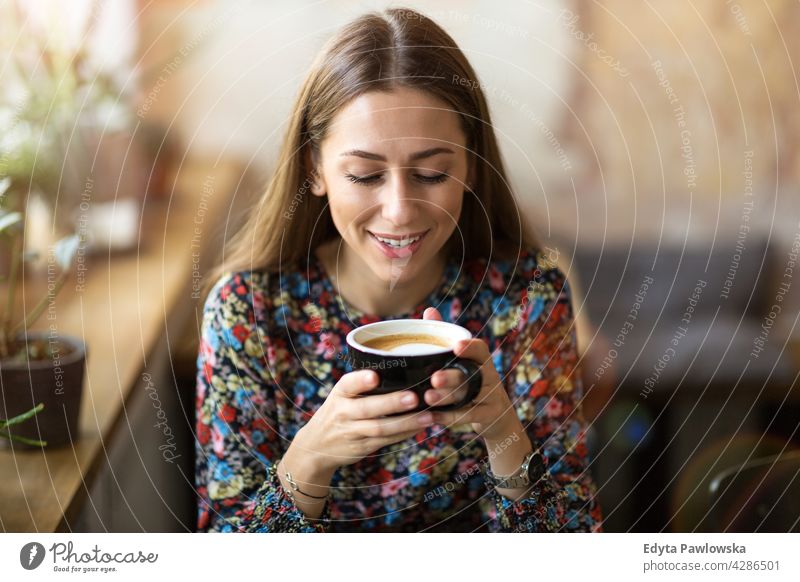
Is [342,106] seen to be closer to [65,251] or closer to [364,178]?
[364,178]

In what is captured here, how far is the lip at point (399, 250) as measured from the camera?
60 cm

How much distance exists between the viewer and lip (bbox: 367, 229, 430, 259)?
60 centimetres

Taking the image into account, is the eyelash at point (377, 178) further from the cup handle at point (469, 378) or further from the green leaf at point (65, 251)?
the green leaf at point (65, 251)

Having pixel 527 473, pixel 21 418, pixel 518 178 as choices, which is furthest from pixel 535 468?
pixel 21 418

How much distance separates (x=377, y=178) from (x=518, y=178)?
5.5 inches

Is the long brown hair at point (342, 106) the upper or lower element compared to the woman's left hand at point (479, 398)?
upper

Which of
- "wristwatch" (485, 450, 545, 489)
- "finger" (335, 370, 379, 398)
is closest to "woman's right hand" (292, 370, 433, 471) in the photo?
"finger" (335, 370, 379, 398)

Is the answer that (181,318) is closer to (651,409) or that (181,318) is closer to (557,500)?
(557,500)

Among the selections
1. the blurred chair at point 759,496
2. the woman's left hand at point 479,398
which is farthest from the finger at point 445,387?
the blurred chair at point 759,496

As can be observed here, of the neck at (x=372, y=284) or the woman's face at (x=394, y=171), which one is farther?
the neck at (x=372, y=284)

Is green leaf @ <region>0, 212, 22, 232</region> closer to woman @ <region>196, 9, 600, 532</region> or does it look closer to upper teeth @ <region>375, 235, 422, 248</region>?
woman @ <region>196, 9, 600, 532</region>

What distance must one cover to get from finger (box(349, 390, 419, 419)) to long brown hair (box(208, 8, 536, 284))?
169 mm

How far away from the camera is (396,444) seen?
0.67 meters

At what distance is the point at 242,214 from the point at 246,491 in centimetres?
23
